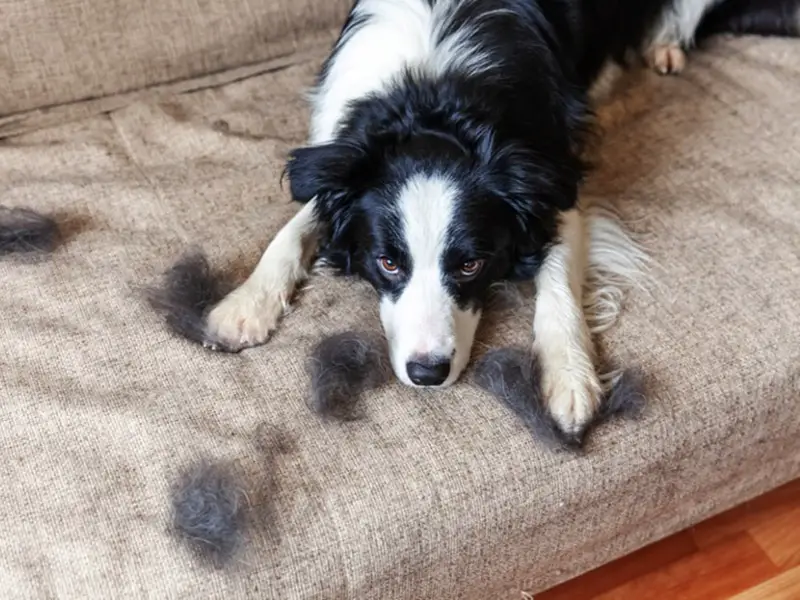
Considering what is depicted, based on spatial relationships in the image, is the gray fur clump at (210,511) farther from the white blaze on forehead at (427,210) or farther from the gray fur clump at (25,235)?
the gray fur clump at (25,235)

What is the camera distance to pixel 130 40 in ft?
7.63

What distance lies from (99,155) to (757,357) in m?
1.47

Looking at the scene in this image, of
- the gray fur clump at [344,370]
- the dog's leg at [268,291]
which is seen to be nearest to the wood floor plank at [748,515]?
the gray fur clump at [344,370]

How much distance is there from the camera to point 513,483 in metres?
1.62

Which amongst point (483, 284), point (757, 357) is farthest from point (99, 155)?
point (757, 357)

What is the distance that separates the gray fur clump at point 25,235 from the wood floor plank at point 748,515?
4.92 feet

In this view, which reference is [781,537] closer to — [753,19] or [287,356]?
[287,356]

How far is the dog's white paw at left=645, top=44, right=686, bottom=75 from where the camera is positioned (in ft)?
8.44

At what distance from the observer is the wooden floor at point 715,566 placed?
2.04 metres

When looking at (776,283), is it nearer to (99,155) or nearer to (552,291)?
(552,291)

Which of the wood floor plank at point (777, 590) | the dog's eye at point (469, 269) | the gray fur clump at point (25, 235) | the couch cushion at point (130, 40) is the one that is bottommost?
the wood floor plank at point (777, 590)

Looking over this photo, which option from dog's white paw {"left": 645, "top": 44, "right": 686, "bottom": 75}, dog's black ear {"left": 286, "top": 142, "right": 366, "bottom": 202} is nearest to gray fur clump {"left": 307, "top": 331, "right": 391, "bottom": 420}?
dog's black ear {"left": 286, "top": 142, "right": 366, "bottom": 202}

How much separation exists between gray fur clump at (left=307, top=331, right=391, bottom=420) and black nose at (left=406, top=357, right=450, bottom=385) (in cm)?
7

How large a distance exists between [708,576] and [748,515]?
0.20m
